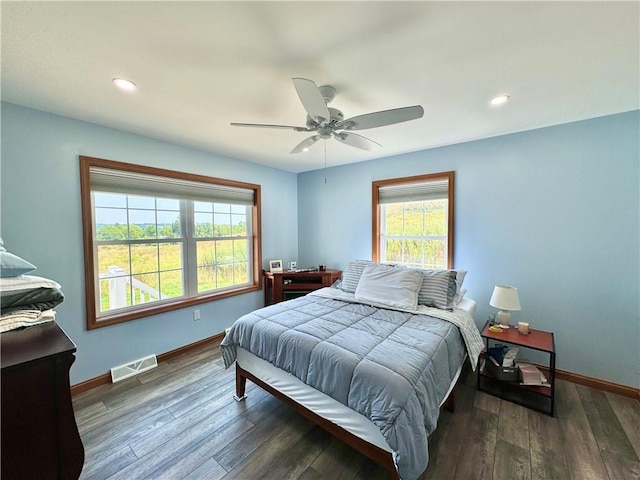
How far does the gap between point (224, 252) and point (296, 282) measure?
1.11m

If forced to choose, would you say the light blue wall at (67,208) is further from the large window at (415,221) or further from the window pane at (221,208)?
the large window at (415,221)

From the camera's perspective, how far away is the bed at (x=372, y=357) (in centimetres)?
135

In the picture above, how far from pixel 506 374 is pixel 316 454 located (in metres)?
1.78

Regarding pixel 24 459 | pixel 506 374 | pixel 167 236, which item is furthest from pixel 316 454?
pixel 167 236

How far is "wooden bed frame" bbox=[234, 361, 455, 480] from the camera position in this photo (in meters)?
1.41

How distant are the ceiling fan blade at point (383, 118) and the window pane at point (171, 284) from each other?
256 cm

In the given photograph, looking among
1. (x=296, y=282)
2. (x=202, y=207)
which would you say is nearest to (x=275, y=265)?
(x=296, y=282)

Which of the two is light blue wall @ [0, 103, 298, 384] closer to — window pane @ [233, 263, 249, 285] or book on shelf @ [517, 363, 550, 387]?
window pane @ [233, 263, 249, 285]

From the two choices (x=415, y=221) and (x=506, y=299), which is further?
(x=415, y=221)

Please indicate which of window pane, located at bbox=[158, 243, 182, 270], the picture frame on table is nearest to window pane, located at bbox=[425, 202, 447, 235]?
the picture frame on table

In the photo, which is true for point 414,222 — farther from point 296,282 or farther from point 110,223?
point 110,223

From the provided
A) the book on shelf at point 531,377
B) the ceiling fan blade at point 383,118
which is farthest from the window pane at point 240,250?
the book on shelf at point 531,377

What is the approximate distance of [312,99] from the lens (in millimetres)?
1469

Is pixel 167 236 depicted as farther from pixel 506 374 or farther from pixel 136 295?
pixel 506 374
